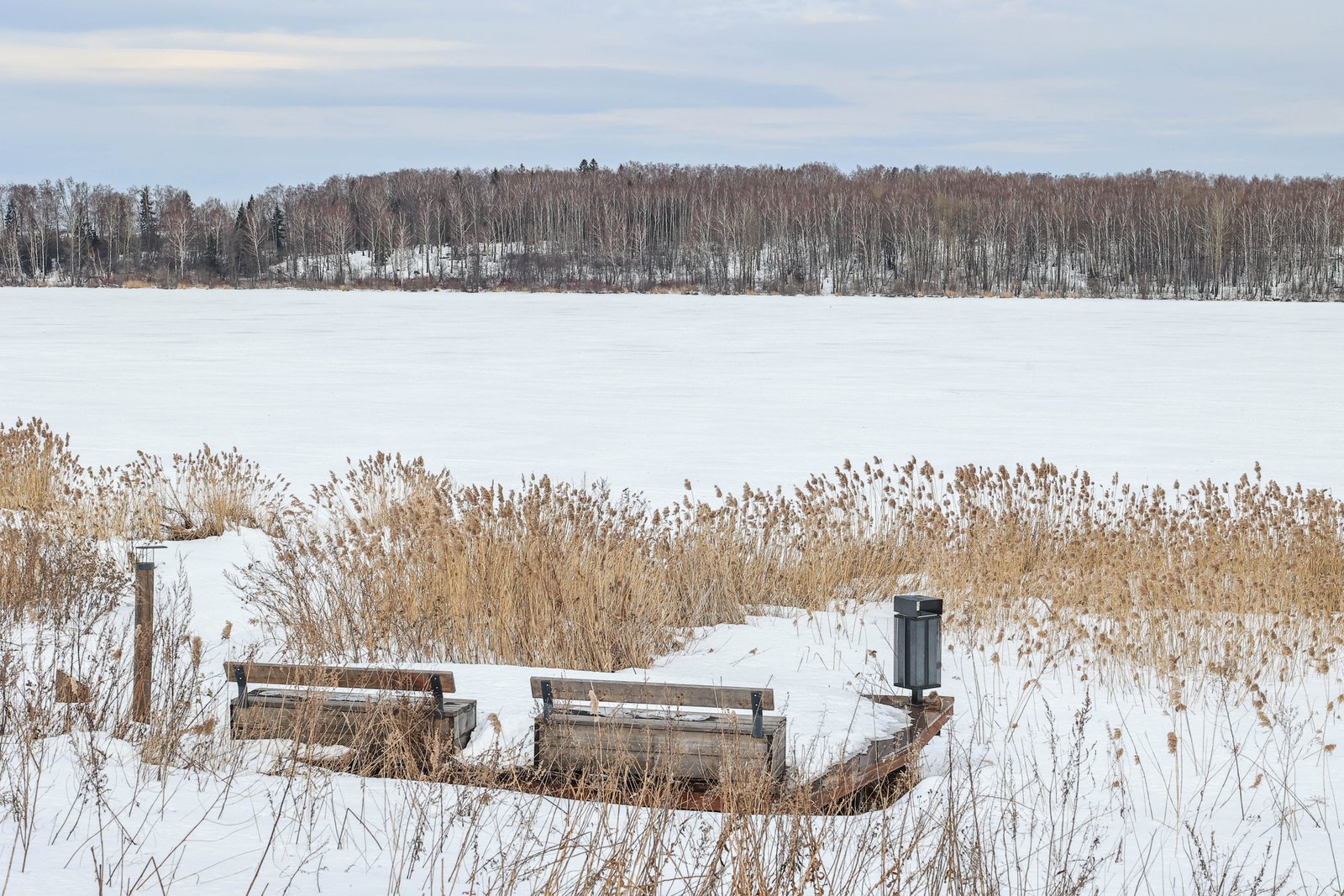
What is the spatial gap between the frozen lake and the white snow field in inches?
4.5

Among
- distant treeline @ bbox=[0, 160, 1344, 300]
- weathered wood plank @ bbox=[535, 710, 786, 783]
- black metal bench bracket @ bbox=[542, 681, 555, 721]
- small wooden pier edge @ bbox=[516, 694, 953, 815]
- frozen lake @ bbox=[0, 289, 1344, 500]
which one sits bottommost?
small wooden pier edge @ bbox=[516, 694, 953, 815]

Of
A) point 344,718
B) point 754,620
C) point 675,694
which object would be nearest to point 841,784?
point 675,694

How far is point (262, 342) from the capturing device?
31.3 metres

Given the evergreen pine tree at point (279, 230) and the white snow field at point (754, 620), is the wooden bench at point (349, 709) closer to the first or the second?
the white snow field at point (754, 620)

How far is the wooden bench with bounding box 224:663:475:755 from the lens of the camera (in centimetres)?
515

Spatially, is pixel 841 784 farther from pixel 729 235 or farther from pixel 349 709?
pixel 729 235

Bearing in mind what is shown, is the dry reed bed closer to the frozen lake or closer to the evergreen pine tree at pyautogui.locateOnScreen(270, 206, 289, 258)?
the frozen lake

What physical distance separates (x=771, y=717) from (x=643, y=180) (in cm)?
12160

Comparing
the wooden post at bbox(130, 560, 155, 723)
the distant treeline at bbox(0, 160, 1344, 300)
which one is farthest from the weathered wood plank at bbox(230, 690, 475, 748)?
the distant treeline at bbox(0, 160, 1344, 300)

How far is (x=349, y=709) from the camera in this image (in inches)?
210

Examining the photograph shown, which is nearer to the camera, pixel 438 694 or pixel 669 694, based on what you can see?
pixel 669 694

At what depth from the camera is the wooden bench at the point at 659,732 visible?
15.9ft

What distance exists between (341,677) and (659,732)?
142 centimetres

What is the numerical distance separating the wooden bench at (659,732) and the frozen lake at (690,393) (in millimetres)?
7026
